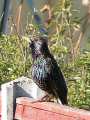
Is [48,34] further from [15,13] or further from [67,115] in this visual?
[67,115]

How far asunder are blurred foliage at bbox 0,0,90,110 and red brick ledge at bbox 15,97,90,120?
0.68 meters

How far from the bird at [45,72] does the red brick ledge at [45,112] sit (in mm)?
184

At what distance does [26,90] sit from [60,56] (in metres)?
1.19

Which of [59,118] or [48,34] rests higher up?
[48,34]

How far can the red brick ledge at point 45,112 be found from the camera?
3.60m

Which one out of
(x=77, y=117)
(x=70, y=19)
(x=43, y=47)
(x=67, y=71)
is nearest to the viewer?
(x=77, y=117)

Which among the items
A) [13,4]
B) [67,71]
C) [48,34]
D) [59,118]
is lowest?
[59,118]

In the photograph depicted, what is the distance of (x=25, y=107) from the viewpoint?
395cm

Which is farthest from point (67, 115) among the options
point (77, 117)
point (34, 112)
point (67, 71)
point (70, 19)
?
point (70, 19)

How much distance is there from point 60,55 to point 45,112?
1.48 m

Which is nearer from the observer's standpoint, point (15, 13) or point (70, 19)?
point (70, 19)

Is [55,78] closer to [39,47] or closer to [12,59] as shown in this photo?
[39,47]

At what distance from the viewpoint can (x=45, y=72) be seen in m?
4.14

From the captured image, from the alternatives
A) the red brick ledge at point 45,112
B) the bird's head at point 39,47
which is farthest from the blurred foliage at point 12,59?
the red brick ledge at point 45,112
